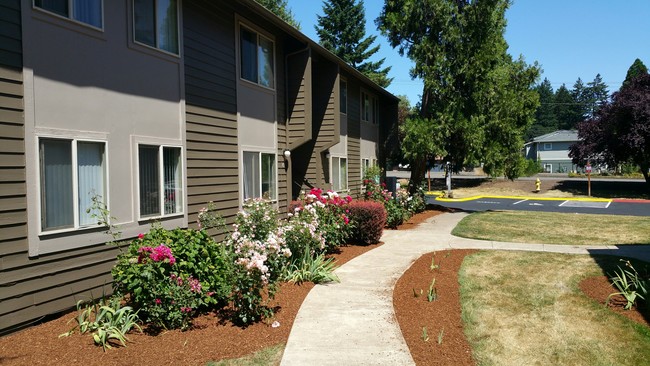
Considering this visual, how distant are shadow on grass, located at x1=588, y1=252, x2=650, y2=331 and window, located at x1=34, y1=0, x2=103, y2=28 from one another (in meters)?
8.73

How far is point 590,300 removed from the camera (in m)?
6.59

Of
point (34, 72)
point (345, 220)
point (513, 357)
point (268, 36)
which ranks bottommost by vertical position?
point (513, 357)

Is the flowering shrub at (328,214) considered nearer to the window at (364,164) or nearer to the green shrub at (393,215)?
the green shrub at (393,215)

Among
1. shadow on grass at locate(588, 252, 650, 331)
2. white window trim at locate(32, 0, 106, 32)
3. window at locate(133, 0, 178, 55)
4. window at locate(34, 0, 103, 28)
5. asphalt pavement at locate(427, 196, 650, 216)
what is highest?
window at locate(133, 0, 178, 55)

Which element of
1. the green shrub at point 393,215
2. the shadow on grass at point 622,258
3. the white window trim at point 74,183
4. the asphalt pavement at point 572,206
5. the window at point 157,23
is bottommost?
the asphalt pavement at point 572,206

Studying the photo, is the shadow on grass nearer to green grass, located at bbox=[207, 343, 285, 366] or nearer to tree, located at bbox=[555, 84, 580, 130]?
green grass, located at bbox=[207, 343, 285, 366]

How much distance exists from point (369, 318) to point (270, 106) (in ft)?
24.2

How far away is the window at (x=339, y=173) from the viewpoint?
1619 centimetres

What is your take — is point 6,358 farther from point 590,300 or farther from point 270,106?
point 270,106

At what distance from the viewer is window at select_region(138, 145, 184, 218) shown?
7.49 meters

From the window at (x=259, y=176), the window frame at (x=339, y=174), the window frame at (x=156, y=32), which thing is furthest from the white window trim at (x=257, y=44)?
the window frame at (x=339, y=174)

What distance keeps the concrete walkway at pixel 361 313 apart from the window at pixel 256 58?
5.19 metres

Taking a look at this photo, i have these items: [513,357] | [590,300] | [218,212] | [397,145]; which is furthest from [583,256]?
[397,145]

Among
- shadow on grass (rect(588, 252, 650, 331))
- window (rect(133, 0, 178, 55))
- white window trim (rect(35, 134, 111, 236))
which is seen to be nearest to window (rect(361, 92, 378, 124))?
shadow on grass (rect(588, 252, 650, 331))
